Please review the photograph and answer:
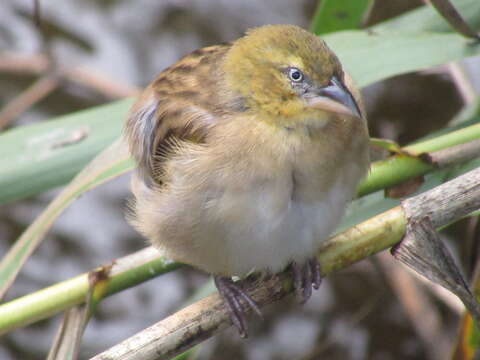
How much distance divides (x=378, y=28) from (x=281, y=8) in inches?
41.3

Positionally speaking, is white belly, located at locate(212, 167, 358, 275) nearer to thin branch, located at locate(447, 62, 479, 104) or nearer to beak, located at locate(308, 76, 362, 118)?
beak, located at locate(308, 76, 362, 118)

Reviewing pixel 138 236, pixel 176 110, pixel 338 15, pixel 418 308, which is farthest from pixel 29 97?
pixel 418 308

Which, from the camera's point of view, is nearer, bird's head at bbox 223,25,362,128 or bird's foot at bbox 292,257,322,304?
A: bird's head at bbox 223,25,362,128

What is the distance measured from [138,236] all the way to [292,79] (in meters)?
1.53

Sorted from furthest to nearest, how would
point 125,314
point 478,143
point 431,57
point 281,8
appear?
point 281,8 < point 125,314 < point 431,57 < point 478,143

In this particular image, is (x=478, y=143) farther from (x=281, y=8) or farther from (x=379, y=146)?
(x=281, y=8)

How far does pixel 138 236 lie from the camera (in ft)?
10.1

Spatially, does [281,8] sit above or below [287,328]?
above

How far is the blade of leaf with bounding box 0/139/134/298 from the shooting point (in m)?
1.86

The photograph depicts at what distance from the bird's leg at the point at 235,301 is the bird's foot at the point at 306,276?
0.11 m

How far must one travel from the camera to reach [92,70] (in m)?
3.28

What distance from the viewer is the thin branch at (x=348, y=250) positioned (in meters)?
1.50

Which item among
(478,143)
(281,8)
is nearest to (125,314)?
(281,8)

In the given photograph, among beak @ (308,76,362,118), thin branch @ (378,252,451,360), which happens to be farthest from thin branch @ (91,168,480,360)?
thin branch @ (378,252,451,360)
